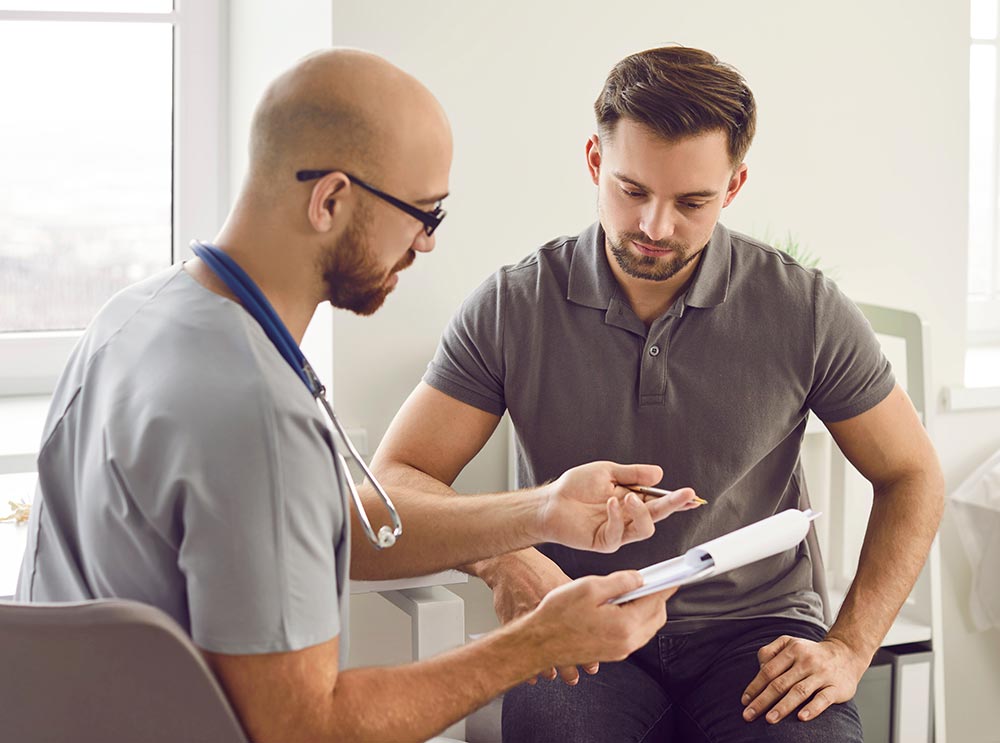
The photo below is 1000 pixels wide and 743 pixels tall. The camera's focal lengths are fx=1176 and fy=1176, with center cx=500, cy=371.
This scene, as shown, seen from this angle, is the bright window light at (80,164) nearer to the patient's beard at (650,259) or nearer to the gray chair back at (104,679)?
the patient's beard at (650,259)

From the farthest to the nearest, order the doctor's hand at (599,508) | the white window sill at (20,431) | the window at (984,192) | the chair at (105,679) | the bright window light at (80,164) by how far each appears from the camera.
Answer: the window at (984,192) → the bright window light at (80,164) → the white window sill at (20,431) → the doctor's hand at (599,508) → the chair at (105,679)

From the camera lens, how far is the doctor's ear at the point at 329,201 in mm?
1107

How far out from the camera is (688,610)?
164cm

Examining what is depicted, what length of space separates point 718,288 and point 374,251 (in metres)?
0.66

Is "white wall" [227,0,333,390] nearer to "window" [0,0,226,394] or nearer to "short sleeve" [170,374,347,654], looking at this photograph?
"window" [0,0,226,394]

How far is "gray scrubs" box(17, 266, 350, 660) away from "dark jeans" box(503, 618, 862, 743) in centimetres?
57

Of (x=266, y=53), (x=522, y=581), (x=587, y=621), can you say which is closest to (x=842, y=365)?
(x=522, y=581)

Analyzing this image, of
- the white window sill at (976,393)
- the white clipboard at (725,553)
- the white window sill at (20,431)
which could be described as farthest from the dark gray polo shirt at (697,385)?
the white window sill at (976,393)

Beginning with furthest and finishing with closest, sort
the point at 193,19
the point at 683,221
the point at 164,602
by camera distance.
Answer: the point at 193,19 → the point at 683,221 → the point at 164,602

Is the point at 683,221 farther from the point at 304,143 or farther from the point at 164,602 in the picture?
the point at 164,602

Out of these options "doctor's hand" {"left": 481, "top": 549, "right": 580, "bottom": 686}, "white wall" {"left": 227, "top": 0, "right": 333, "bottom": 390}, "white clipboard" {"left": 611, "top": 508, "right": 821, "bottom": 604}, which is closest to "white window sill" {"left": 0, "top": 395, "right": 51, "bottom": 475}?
"white wall" {"left": 227, "top": 0, "right": 333, "bottom": 390}

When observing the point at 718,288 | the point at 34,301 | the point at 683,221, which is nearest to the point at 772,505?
the point at 718,288

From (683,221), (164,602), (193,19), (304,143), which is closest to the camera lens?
(164,602)

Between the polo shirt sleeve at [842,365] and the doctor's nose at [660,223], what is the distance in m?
0.24
